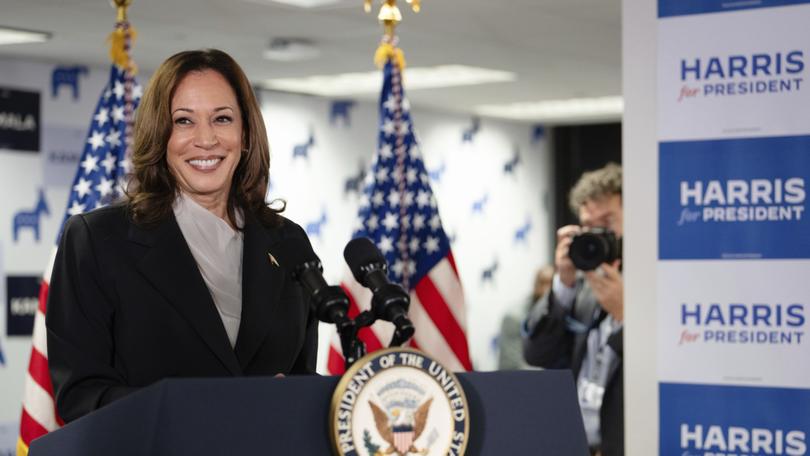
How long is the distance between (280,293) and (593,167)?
9.17 meters

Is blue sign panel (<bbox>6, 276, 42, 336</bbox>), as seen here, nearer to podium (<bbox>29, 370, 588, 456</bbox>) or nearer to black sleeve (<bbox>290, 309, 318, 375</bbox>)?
black sleeve (<bbox>290, 309, 318, 375</bbox>)

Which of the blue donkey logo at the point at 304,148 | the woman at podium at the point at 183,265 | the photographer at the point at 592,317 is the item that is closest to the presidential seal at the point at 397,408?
the woman at podium at the point at 183,265

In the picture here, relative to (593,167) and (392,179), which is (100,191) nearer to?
(392,179)

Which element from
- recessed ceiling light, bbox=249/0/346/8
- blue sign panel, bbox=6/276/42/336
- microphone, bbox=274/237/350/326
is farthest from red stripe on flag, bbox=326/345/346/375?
blue sign panel, bbox=6/276/42/336

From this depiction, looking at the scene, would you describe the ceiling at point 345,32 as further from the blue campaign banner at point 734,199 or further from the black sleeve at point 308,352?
the black sleeve at point 308,352

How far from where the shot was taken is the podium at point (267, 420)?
1272 millimetres

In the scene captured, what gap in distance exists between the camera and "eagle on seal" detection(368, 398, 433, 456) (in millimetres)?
1338

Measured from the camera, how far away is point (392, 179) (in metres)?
3.98

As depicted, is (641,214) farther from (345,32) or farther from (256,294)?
(345,32)

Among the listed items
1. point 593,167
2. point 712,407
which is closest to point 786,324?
point 712,407

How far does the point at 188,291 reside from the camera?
1787 mm

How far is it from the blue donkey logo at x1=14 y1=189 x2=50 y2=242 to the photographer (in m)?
3.86

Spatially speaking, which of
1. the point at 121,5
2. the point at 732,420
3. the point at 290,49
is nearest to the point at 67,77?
the point at 290,49

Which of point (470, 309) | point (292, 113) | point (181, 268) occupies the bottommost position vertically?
point (470, 309)
